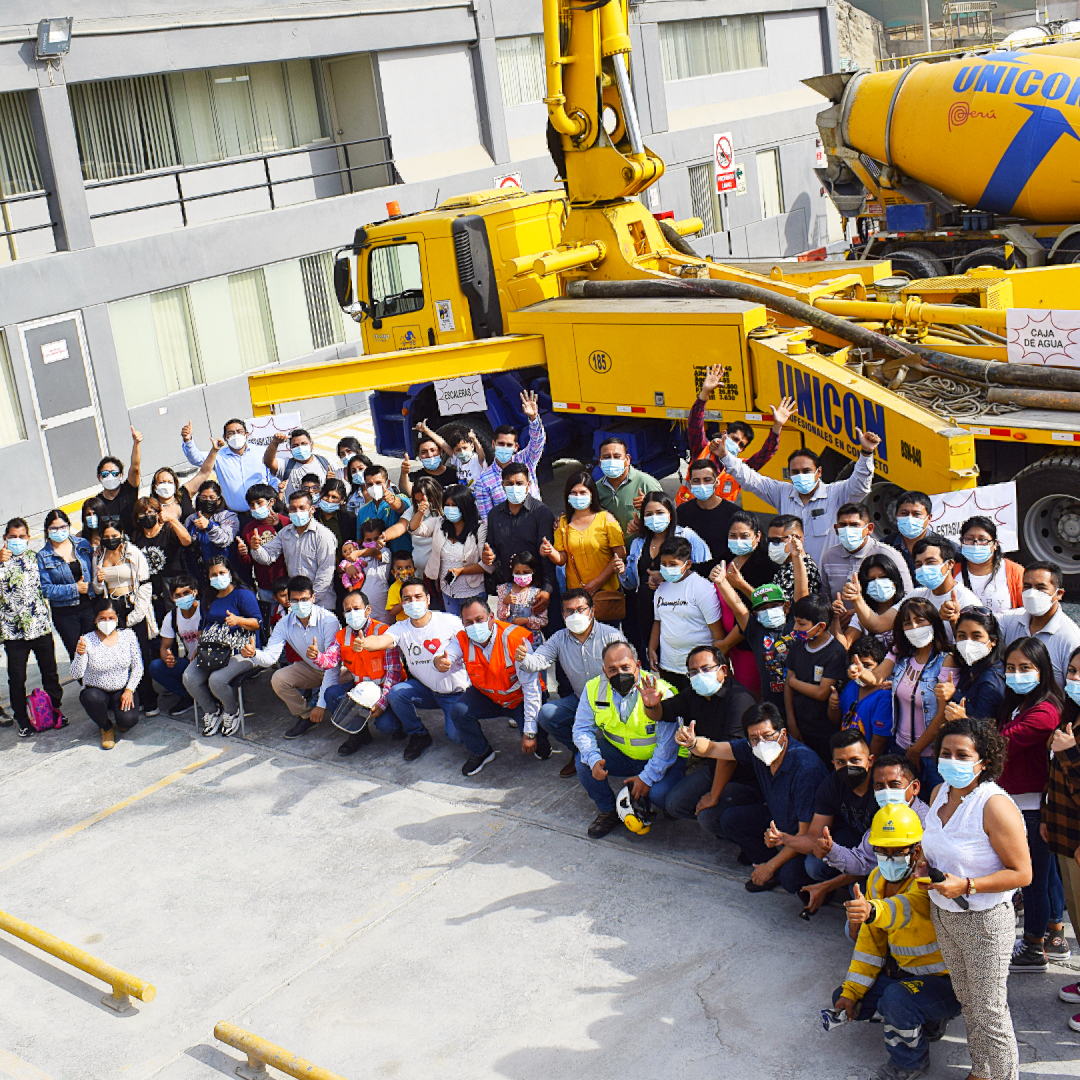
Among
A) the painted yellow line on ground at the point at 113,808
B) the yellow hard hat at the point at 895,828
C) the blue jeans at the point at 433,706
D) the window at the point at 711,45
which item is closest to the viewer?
the yellow hard hat at the point at 895,828

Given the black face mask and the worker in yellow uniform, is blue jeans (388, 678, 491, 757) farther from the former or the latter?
the worker in yellow uniform

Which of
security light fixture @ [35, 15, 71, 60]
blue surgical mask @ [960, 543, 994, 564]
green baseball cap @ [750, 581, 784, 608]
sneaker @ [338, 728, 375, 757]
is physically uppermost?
security light fixture @ [35, 15, 71, 60]

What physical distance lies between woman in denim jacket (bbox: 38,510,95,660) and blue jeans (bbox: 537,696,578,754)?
167 inches

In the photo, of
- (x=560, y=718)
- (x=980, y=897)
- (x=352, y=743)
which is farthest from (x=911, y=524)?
(x=352, y=743)

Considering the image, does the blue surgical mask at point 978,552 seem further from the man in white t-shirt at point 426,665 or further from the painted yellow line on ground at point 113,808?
the painted yellow line on ground at point 113,808

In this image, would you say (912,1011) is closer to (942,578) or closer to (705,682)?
(705,682)

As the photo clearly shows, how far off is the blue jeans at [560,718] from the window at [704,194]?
21.5m

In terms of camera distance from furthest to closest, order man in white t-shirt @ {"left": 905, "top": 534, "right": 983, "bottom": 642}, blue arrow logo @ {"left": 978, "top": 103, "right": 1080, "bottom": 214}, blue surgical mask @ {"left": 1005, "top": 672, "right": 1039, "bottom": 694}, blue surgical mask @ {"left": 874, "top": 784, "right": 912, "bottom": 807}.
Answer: blue arrow logo @ {"left": 978, "top": 103, "right": 1080, "bottom": 214}, man in white t-shirt @ {"left": 905, "top": 534, "right": 983, "bottom": 642}, blue surgical mask @ {"left": 1005, "top": 672, "right": 1039, "bottom": 694}, blue surgical mask @ {"left": 874, "top": 784, "right": 912, "bottom": 807}

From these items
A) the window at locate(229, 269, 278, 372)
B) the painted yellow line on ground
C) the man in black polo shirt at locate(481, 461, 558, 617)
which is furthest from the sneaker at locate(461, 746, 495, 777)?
the window at locate(229, 269, 278, 372)

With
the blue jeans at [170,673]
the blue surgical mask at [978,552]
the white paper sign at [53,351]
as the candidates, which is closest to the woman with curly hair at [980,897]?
the blue surgical mask at [978,552]

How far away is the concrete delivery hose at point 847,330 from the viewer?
975 centimetres

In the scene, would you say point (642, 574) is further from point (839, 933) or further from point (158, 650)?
point (158, 650)

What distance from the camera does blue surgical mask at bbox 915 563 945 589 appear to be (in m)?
7.10

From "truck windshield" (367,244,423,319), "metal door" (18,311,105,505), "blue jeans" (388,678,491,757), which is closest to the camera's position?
"blue jeans" (388,678,491,757)
